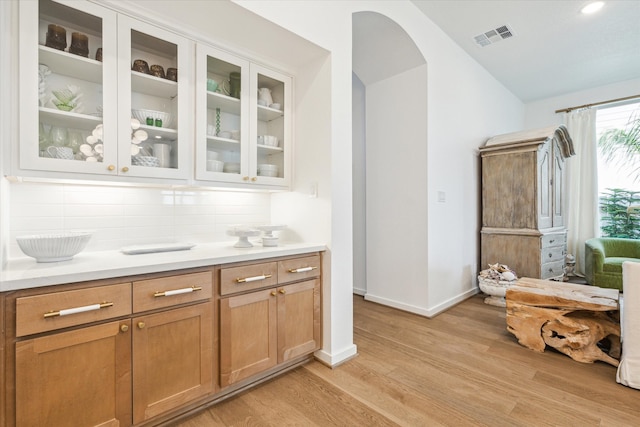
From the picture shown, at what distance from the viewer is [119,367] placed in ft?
4.40

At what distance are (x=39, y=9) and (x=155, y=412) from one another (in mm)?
1999

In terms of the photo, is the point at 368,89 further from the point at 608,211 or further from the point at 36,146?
the point at 608,211

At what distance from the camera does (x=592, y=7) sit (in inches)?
115

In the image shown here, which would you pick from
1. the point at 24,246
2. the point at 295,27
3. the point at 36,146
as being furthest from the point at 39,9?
the point at 295,27

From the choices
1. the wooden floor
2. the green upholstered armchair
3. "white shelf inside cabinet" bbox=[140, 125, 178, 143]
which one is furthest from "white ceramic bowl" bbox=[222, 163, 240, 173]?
the green upholstered armchair

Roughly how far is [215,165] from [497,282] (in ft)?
10.7

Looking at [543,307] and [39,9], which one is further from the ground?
[39,9]

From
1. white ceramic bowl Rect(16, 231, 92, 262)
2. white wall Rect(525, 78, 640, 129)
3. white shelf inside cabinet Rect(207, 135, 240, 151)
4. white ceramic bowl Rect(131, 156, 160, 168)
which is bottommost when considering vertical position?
white ceramic bowl Rect(16, 231, 92, 262)

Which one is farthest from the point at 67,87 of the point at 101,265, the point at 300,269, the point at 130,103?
the point at 300,269

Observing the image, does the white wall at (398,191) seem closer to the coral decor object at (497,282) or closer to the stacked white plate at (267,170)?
the coral decor object at (497,282)

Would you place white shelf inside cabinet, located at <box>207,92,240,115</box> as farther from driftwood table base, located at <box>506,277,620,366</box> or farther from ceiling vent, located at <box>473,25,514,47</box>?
ceiling vent, located at <box>473,25,514,47</box>

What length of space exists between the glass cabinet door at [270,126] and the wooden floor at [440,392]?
4.69 ft

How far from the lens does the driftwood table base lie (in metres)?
2.17

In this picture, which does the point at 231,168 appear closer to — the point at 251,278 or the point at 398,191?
the point at 251,278
